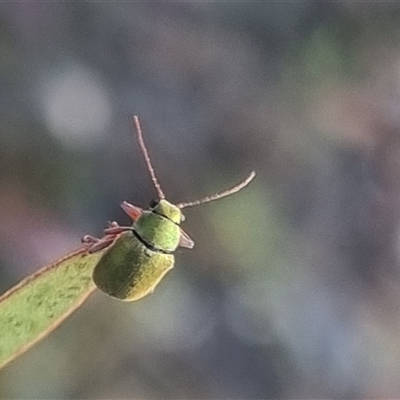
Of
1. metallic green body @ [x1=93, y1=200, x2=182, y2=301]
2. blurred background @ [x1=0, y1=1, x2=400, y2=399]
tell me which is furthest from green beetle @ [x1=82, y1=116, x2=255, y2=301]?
blurred background @ [x1=0, y1=1, x2=400, y2=399]

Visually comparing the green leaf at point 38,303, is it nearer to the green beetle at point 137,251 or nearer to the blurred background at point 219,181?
the green beetle at point 137,251

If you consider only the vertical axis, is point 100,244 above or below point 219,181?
above

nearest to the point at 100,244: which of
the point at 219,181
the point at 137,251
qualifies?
the point at 137,251

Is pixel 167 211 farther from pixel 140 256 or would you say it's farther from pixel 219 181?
pixel 219 181

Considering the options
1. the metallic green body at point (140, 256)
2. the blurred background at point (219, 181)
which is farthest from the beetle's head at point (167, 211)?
the blurred background at point (219, 181)

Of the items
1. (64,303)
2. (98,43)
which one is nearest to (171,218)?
(64,303)

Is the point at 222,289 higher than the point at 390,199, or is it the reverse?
the point at 390,199

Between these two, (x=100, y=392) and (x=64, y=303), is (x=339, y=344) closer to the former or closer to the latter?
(x=100, y=392)
